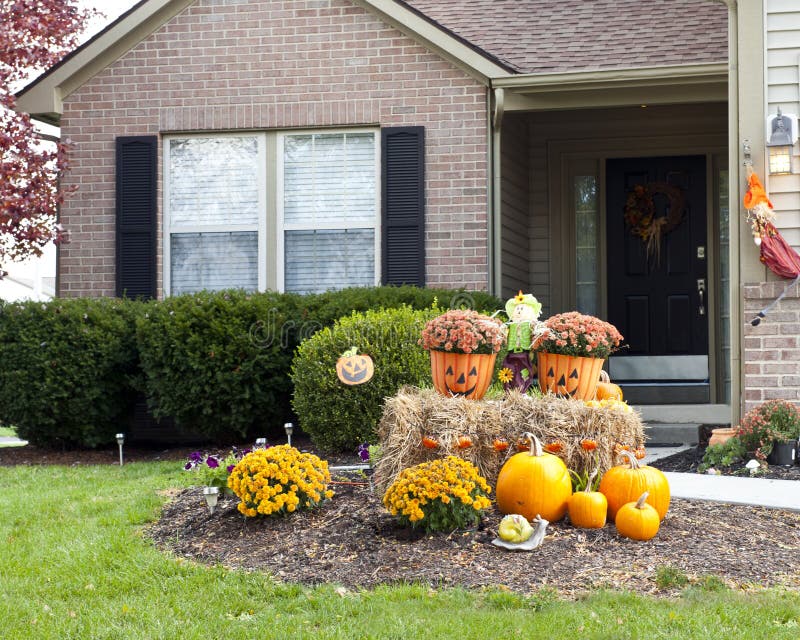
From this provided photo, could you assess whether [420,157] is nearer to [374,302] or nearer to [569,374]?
[374,302]

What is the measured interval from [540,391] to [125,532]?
230 centimetres

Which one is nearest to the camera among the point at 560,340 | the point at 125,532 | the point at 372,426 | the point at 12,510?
the point at 125,532

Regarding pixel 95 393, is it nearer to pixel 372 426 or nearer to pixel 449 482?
pixel 372 426

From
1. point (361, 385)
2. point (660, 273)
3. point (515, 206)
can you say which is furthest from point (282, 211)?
point (660, 273)

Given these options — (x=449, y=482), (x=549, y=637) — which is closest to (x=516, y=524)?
(x=449, y=482)

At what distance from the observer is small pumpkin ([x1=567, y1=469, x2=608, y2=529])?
→ 192 inches

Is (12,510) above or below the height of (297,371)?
below

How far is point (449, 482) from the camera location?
186 inches

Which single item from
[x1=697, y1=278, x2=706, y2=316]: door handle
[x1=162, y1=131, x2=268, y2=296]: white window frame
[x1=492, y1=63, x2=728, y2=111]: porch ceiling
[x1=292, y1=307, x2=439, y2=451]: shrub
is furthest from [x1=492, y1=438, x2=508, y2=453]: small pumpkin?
[x1=697, y1=278, x2=706, y2=316]: door handle

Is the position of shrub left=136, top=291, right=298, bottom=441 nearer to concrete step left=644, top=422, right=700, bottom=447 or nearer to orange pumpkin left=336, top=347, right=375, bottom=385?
orange pumpkin left=336, top=347, right=375, bottom=385

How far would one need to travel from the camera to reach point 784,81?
295 inches

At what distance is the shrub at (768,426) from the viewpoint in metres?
6.76

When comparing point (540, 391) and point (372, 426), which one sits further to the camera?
point (372, 426)

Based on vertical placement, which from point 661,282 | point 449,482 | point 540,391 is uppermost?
point 661,282
